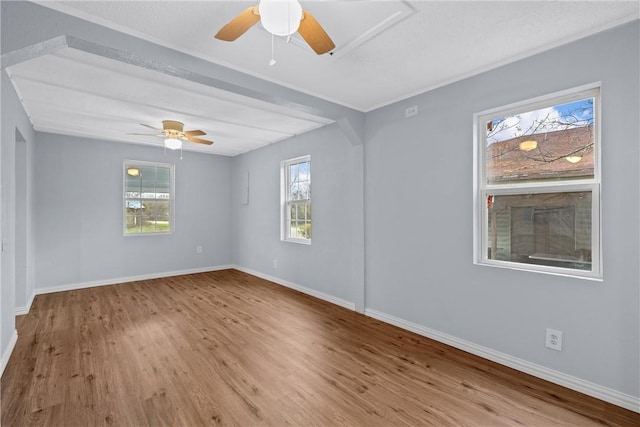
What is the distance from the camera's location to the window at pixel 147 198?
558 cm

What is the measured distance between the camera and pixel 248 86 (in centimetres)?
273

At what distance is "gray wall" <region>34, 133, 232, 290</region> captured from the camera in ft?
15.6

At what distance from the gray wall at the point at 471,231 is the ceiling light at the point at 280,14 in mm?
2001

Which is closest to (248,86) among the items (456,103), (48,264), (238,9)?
(238,9)

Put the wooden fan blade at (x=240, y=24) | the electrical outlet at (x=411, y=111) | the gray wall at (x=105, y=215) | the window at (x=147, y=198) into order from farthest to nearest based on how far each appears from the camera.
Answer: the window at (x=147, y=198), the gray wall at (x=105, y=215), the electrical outlet at (x=411, y=111), the wooden fan blade at (x=240, y=24)

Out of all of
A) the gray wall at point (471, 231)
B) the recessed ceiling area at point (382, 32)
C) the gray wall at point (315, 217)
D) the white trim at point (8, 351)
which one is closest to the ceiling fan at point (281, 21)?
the recessed ceiling area at point (382, 32)

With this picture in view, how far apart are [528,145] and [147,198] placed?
5944mm

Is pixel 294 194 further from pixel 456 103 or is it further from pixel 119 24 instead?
pixel 119 24

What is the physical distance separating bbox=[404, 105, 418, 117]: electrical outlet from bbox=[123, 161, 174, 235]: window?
4.69 metres

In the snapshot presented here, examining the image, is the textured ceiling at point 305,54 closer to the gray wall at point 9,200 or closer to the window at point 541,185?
the gray wall at point 9,200

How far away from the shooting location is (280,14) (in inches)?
57.3

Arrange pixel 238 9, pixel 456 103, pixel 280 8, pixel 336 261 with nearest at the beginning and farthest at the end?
pixel 280 8 → pixel 238 9 → pixel 456 103 → pixel 336 261

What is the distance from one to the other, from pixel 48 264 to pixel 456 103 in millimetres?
6097

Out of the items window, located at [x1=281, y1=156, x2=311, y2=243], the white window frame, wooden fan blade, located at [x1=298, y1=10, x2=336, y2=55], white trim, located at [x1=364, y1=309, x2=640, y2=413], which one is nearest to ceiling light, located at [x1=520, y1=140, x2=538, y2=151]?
white trim, located at [x1=364, y1=309, x2=640, y2=413]
